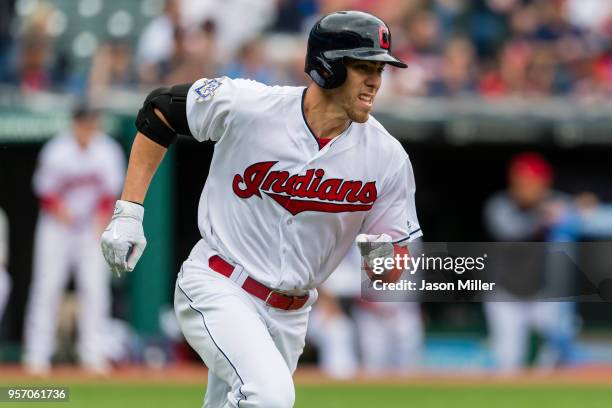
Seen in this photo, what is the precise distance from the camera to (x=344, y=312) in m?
11.0

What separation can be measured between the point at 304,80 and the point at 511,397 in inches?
145

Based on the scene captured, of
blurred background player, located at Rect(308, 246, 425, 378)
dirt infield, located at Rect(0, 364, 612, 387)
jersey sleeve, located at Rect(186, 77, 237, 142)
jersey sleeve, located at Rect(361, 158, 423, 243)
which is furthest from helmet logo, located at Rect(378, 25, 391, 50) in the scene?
blurred background player, located at Rect(308, 246, 425, 378)

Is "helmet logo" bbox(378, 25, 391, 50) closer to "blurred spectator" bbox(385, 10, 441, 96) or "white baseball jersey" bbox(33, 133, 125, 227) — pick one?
"white baseball jersey" bbox(33, 133, 125, 227)

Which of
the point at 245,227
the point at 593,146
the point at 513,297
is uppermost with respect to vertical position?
the point at 245,227

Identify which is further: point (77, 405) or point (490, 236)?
point (490, 236)

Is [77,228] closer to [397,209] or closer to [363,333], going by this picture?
[363,333]

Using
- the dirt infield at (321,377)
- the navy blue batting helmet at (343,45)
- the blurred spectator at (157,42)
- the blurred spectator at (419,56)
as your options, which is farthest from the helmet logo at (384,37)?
the blurred spectator at (419,56)

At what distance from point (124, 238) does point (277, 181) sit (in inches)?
23.1

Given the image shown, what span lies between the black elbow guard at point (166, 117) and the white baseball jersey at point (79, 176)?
17.2 feet

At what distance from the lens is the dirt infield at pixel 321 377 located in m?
9.14

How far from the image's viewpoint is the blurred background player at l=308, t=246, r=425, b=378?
10406 millimetres

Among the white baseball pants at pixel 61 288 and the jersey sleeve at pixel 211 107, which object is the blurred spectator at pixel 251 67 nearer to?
the white baseball pants at pixel 61 288

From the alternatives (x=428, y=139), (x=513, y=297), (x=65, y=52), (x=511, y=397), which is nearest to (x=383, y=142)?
(x=511, y=397)

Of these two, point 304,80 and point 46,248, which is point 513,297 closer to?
point 304,80
